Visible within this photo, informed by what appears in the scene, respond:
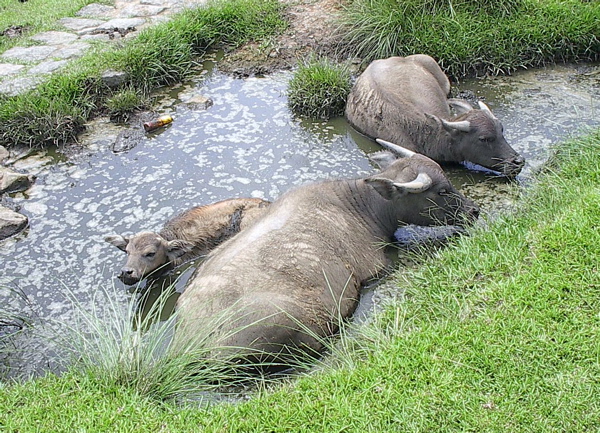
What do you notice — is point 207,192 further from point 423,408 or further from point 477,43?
point 477,43

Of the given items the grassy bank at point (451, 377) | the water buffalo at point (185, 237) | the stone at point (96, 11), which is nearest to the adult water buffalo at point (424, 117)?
the water buffalo at point (185, 237)

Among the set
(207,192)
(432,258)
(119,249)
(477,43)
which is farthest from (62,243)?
(477,43)

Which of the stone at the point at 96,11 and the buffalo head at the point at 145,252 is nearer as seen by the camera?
the buffalo head at the point at 145,252

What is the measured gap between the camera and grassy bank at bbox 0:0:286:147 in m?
8.75

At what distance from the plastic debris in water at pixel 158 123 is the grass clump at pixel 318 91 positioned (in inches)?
68.4

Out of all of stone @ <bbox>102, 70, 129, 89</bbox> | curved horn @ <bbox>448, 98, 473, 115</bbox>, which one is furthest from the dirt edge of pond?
curved horn @ <bbox>448, 98, 473, 115</bbox>

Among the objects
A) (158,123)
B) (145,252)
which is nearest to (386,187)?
(145,252)

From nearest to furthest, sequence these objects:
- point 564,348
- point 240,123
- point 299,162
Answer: point 564,348
point 299,162
point 240,123

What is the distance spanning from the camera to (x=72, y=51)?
10773 mm

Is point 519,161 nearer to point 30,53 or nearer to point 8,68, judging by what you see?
point 8,68

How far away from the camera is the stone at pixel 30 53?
1054cm

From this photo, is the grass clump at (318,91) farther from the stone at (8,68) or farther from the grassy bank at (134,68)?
the stone at (8,68)

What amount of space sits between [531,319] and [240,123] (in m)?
5.50

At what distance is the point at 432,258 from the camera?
6.37 metres
